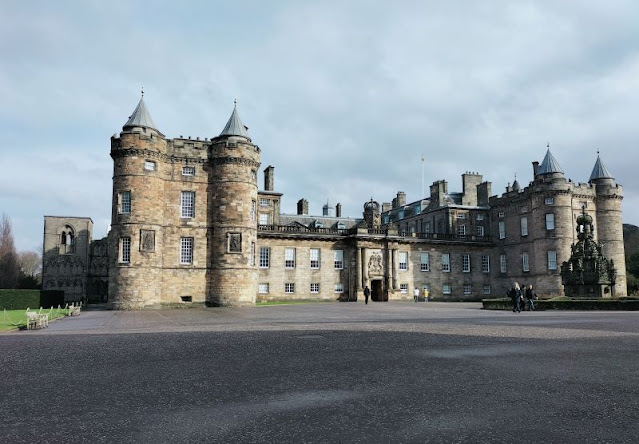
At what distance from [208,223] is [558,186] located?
3529 cm

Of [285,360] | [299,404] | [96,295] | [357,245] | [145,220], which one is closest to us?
[299,404]

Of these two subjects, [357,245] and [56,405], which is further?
[357,245]

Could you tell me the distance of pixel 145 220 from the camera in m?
40.8

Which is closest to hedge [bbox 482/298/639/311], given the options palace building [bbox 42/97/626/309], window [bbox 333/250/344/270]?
palace building [bbox 42/97/626/309]

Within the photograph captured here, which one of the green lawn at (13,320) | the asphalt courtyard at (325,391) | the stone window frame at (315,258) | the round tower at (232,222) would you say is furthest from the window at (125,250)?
the asphalt courtyard at (325,391)

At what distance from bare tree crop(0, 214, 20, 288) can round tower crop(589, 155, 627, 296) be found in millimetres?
70933

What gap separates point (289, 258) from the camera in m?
50.8

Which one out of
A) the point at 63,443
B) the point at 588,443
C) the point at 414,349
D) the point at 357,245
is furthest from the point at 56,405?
the point at 357,245

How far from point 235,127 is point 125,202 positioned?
36.1 ft

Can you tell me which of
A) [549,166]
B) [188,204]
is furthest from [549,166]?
[188,204]

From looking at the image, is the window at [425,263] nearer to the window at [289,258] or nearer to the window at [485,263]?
the window at [485,263]

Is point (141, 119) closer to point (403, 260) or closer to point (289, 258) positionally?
point (289, 258)

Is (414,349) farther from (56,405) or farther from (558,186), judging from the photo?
(558,186)

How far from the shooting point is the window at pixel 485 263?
59.8 m
